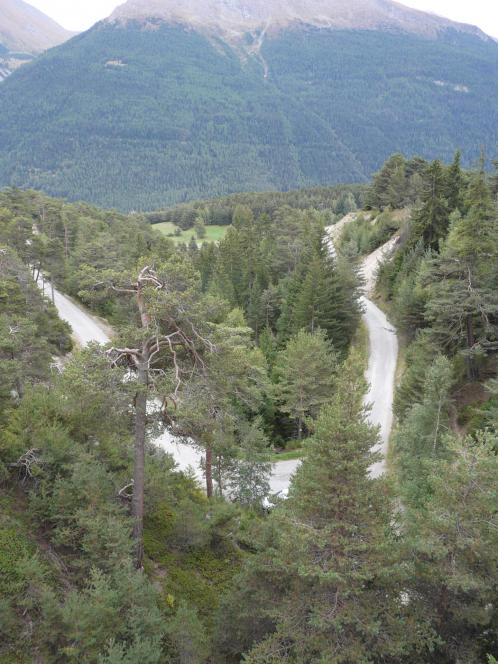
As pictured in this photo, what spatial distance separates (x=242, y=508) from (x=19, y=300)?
A: 17.5 meters

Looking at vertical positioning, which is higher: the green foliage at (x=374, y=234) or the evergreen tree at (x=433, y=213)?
the evergreen tree at (x=433, y=213)

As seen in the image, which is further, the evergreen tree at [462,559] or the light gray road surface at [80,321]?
the light gray road surface at [80,321]

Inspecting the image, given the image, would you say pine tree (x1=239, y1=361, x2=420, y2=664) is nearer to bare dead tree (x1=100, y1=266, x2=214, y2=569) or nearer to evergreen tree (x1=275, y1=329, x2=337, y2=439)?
bare dead tree (x1=100, y1=266, x2=214, y2=569)

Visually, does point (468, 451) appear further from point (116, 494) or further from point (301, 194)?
point (301, 194)

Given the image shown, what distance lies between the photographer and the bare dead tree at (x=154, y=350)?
1061 cm

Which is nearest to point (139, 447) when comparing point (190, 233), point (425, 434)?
point (425, 434)

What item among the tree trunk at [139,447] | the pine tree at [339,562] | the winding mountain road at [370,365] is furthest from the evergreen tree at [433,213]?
the tree trunk at [139,447]

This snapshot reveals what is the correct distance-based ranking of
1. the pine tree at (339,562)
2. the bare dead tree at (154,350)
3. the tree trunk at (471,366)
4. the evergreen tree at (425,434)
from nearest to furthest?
the pine tree at (339,562)
the bare dead tree at (154,350)
the evergreen tree at (425,434)
the tree trunk at (471,366)

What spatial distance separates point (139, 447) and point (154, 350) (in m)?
2.47

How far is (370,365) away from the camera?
127 ft

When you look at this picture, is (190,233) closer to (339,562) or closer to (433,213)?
(433,213)

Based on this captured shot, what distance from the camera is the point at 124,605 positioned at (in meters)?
9.84

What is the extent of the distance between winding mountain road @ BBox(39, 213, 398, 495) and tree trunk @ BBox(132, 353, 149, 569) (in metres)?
8.58

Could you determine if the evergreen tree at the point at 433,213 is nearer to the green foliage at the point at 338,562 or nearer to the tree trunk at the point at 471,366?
the tree trunk at the point at 471,366
